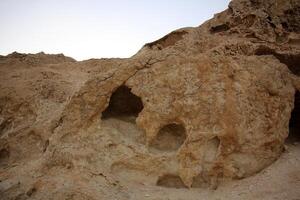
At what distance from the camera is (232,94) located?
7.68 m

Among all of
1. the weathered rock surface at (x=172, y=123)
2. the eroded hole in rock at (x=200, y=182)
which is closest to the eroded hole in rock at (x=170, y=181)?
the weathered rock surface at (x=172, y=123)

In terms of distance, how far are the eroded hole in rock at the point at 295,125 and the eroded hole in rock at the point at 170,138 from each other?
8.17 feet

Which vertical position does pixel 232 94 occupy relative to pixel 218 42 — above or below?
below

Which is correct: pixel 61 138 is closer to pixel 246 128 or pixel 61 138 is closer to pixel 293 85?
pixel 246 128

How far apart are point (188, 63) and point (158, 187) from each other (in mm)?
2659

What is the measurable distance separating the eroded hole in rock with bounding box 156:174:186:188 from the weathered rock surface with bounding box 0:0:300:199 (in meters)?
0.02

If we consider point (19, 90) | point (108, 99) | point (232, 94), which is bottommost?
point (232, 94)

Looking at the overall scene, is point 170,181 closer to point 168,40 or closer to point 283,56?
point 283,56

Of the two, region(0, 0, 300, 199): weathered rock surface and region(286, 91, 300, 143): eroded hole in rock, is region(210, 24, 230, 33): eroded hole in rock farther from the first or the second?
region(286, 91, 300, 143): eroded hole in rock

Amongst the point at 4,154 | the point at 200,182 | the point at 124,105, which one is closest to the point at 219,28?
the point at 124,105

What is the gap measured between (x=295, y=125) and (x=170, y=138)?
3279mm

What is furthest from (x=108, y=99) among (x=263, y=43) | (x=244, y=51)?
(x=263, y=43)

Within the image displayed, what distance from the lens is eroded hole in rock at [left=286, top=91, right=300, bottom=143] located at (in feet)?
28.1

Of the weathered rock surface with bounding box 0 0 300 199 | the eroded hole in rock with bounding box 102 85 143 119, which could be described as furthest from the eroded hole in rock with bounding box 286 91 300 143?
the eroded hole in rock with bounding box 102 85 143 119
